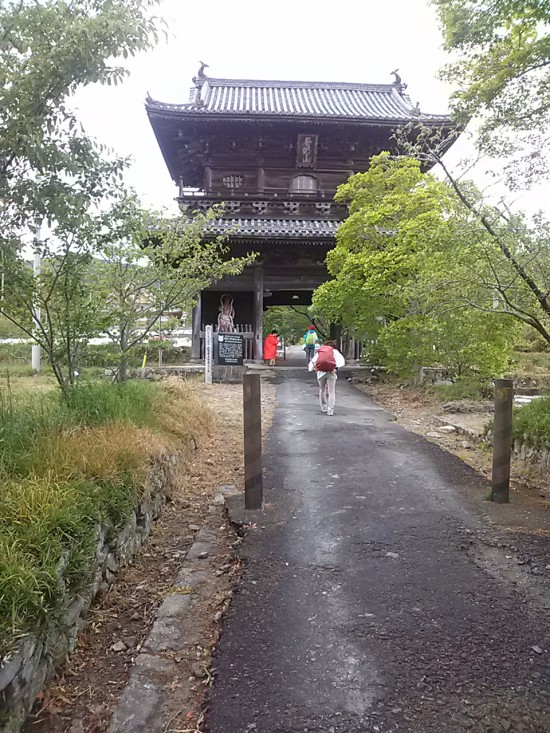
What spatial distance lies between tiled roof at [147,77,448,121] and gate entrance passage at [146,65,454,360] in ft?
0.71

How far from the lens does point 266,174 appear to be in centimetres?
1698

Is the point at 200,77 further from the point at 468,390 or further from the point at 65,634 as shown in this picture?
the point at 65,634

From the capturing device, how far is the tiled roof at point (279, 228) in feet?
47.4

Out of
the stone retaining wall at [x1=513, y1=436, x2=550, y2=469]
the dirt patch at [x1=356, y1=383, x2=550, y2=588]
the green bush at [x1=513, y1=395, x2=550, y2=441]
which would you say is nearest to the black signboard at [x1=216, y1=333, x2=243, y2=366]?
the dirt patch at [x1=356, y1=383, x2=550, y2=588]

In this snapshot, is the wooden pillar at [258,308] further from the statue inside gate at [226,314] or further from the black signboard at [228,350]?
the black signboard at [228,350]

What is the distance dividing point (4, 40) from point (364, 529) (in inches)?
169

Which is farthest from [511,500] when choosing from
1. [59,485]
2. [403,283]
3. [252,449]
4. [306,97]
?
[306,97]

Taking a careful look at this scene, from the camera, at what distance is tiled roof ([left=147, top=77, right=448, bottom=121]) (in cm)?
1802

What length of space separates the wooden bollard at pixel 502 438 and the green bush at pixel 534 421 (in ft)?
3.55

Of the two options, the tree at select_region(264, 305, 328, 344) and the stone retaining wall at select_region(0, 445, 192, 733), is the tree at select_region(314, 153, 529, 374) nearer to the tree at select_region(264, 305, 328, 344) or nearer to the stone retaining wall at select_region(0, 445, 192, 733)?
the stone retaining wall at select_region(0, 445, 192, 733)

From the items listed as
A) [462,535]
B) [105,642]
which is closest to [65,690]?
[105,642]

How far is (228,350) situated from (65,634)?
1160 centimetres

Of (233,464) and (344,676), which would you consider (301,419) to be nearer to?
(233,464)

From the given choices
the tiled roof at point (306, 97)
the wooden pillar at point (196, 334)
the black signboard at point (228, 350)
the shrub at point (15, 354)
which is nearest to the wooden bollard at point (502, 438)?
the black signboard at point (228, 350)
